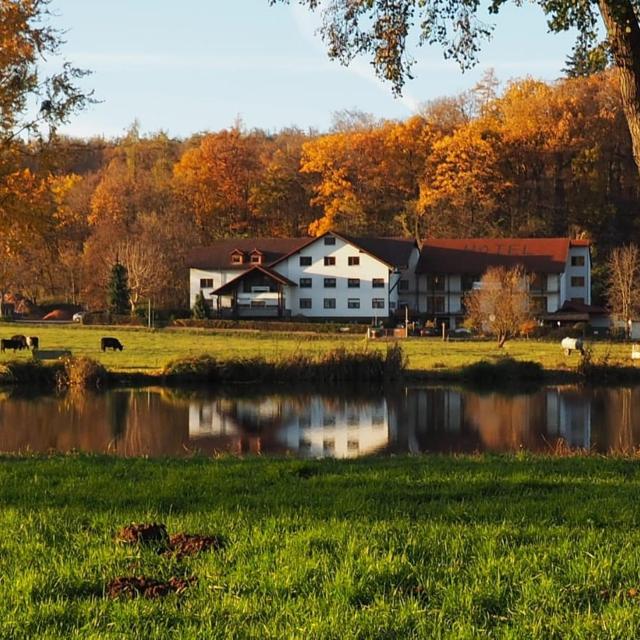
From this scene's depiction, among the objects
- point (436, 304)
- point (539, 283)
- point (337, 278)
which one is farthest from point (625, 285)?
point (337, 278)

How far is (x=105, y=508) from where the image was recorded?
657 centimetres

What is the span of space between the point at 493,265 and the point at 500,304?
17081 mm

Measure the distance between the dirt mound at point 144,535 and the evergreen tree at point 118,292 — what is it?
5734 centimetres

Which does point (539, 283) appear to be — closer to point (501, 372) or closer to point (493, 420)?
point (501, 372)

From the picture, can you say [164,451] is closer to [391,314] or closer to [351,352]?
[351,352]

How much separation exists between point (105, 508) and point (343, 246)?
58.2m

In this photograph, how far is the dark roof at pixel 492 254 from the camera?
6166cm

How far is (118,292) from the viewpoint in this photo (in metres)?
61.6

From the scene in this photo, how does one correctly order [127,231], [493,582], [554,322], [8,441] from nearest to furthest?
[493,582] → [8,441] → [554,322] → [127,231]

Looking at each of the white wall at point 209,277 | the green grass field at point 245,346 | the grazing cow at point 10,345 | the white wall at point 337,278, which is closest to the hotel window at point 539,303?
the green grass field at point 245,346

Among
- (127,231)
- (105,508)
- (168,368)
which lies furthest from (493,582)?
(127,231)

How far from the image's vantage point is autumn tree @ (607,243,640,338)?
54.8 metres

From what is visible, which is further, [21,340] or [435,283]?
[435,283]

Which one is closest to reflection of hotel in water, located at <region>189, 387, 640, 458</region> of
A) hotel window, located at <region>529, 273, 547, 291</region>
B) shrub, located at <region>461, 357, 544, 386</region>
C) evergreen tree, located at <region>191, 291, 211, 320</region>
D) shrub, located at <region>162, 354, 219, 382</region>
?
shrub, located at <region>461, 357, 544, 386</region>
